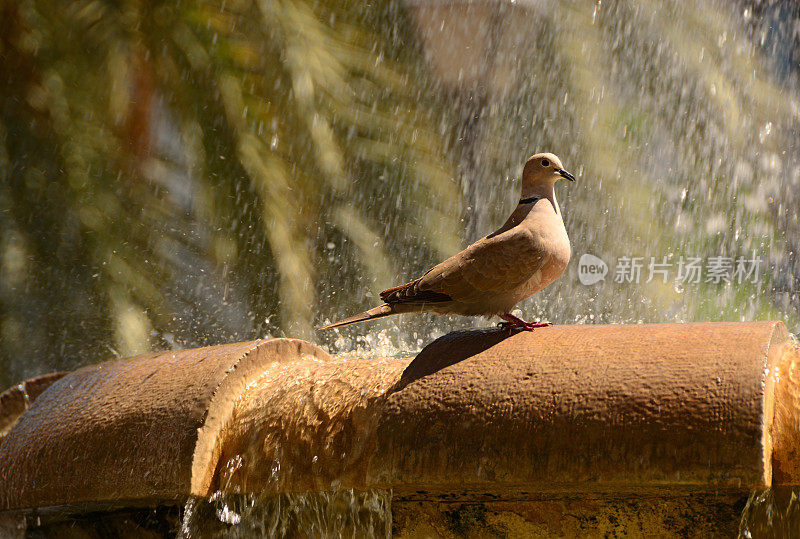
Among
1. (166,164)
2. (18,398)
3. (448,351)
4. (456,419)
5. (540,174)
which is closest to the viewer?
(456,419)

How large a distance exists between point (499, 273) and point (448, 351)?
36 centimetres

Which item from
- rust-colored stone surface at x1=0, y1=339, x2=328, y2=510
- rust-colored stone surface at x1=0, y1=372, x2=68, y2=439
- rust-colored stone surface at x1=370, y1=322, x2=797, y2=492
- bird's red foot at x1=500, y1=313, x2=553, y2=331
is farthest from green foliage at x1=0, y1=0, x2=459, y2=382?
rust-colored stone surface at x1=370, y1=322, x2=797, y2=492

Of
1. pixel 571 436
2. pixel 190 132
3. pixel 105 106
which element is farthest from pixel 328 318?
pixel 571 436

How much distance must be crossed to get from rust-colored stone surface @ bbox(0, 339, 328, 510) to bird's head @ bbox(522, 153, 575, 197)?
93 cm

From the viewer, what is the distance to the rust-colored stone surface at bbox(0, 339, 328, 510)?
2.62 metres

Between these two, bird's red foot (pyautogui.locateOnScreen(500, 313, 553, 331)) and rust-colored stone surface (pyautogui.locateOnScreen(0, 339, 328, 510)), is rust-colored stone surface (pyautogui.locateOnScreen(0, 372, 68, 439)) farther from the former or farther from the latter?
bird's red foot (pyautogui.locateOnScreen(500, 313, 553, 331))

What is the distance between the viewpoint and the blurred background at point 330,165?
6.47m

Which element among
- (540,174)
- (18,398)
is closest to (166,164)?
(18,398)

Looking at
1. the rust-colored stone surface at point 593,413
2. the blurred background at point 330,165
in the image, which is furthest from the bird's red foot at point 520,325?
the blurred background at point 330,165

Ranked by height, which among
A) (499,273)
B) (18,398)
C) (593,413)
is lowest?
(593,413)

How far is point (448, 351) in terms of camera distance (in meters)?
2.52

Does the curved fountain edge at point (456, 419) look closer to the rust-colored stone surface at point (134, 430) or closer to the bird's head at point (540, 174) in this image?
the rust-colored stone surface at point (134, 430)

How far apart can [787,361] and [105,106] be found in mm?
5560

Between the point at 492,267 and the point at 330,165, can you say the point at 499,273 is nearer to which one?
the point at 492,267
